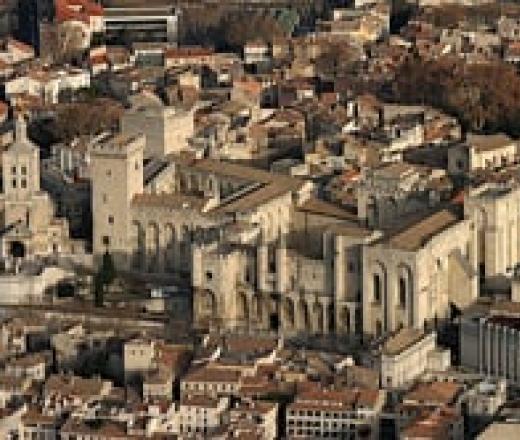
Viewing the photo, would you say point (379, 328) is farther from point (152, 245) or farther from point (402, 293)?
point (152, 245)

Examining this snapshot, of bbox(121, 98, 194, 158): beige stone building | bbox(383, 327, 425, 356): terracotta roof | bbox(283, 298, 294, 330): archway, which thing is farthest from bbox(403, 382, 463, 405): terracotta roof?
bbox(121, 98, 194, 158): beige stone building

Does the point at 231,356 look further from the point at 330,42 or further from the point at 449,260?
the point at 330,42

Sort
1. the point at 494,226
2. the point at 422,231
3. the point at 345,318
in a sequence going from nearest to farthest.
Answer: the point at 345,318 < the point at 422,231 < the point at 494,226

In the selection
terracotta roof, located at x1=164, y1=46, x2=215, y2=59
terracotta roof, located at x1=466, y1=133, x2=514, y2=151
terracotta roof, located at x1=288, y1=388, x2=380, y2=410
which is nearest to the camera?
terracotta roof, located at x1=288, y1=388, x2=380, y2=410

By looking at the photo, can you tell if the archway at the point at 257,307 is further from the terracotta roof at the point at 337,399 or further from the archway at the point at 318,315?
the terracotta roof at the point at 337,399

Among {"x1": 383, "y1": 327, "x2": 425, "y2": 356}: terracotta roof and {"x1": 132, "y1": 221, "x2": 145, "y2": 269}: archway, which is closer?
{"x1": 383, "y1": 327, "x2": 425, "y2": 356}: terracotta roof

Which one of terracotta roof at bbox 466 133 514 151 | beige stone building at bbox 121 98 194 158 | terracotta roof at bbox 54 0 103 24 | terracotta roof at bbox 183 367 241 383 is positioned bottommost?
terracotta roof at bbox 183 367 241 383

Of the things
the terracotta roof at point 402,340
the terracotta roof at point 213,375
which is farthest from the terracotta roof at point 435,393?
the terracotta roof at point 213,375

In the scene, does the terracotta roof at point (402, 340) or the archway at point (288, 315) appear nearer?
the terracotta roof at point (402, 340)

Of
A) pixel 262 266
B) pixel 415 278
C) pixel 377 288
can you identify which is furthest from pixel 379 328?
pixel 262 266

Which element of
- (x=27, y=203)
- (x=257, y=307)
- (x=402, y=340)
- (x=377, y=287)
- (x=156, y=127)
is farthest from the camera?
(x=156, y=127)

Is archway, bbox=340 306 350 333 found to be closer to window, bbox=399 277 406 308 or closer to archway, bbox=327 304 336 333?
archway, bbox=327 304 336 333

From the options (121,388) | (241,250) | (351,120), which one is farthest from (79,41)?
(121,388)
